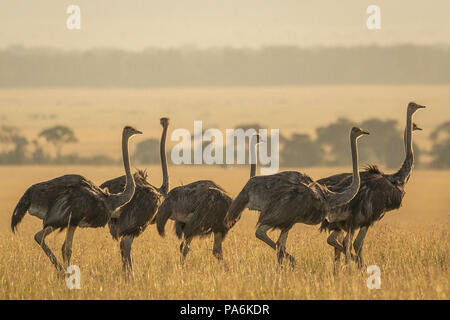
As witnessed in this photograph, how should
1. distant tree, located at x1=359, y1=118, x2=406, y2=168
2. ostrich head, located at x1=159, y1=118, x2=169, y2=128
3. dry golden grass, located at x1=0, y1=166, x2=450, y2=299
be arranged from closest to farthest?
1. dry golden grass, located at x1=0, y1=166, x2=450, y2=299
2. ostrich head, located at x1=159, y1=118, x2=169, y2=128
3. distant tree, located at x1=359, y1=118, x2=406, y2=168

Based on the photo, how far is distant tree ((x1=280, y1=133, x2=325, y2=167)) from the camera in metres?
69.1

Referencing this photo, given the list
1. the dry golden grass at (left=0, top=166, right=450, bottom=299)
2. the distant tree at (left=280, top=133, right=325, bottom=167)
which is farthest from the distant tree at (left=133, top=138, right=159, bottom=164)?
the dry golden grass at (left=0, top=166, right=450, bottom=299)

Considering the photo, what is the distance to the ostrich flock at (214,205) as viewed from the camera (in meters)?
12.9

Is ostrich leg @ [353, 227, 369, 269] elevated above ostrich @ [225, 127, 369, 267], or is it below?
below

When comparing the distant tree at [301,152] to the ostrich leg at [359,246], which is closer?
the ostrich leg at [359,246]

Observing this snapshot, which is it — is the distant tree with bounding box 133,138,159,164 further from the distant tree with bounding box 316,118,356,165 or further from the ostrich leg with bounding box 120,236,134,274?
the ostrich leg with bounding box 120,236,134,274

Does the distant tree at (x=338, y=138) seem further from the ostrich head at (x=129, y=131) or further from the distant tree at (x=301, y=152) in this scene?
the ostrich head at (x=129, y=131)

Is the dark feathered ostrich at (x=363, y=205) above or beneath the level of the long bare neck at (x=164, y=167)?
beneath

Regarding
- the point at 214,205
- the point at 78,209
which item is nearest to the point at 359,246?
the point at 214,205

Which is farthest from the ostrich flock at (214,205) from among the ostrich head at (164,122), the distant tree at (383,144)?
the distant tree at (383,144)

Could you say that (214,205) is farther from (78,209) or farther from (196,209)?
(78,209)

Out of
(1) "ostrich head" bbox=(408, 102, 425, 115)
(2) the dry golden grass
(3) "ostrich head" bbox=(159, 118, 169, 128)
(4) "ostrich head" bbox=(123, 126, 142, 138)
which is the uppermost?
(1) "ostrich head" bbox=(408, 102, 425, 115)

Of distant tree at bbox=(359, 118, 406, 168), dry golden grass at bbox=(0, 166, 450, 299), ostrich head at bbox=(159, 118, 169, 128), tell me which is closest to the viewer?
dry golden grass at bbox=(0, 166, 450, 299)

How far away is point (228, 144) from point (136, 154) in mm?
7047
